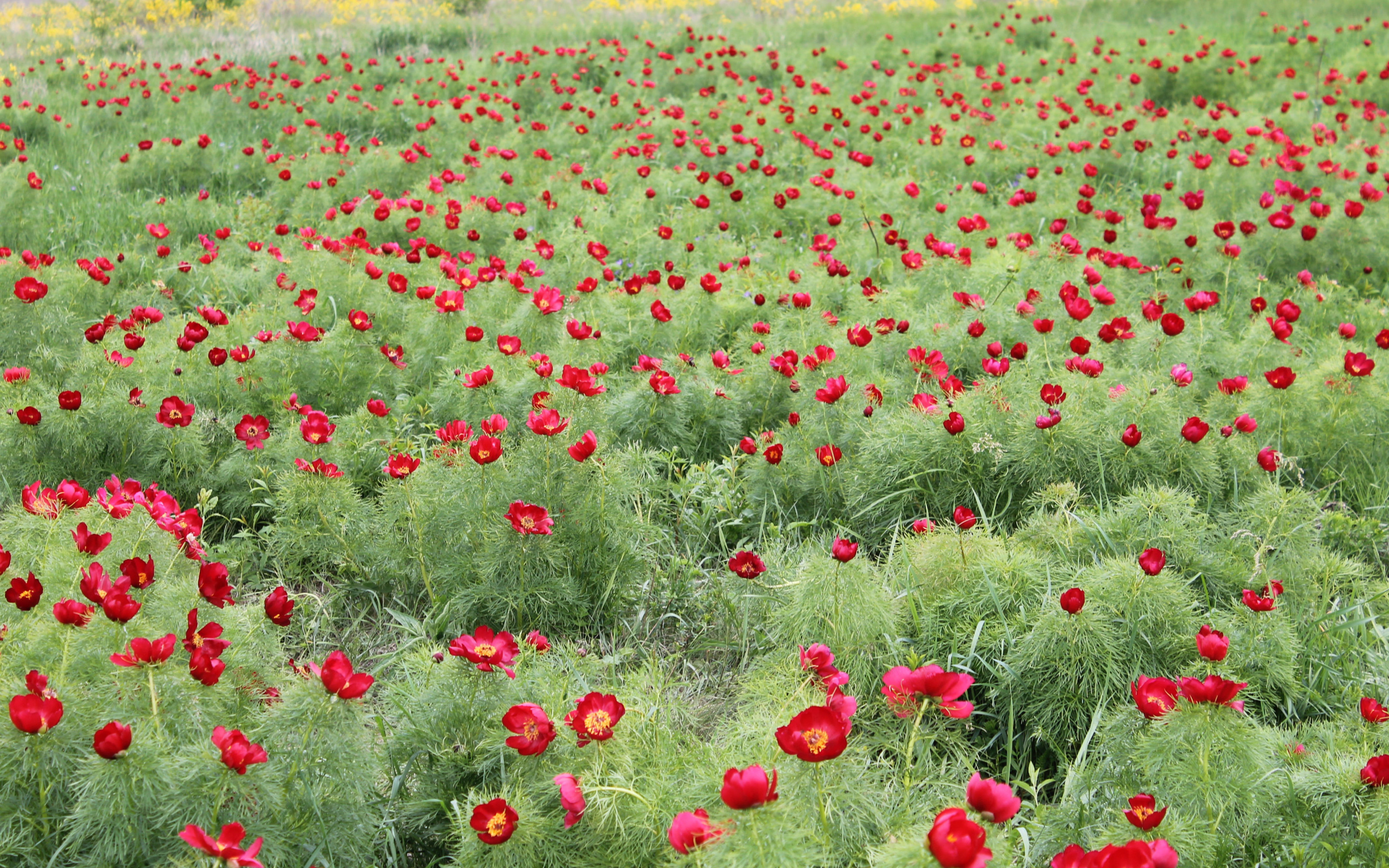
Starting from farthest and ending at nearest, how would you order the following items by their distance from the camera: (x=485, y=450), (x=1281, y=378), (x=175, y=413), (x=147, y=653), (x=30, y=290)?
(x=30, y=290)
(x=1281, y=378)
(x=175, y=413)
(x=485, y=450)
(x=147, y=653)

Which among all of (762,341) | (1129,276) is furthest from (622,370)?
(1129,276)

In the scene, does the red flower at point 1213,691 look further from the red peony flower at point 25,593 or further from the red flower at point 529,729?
the red peony flower at point 25,593

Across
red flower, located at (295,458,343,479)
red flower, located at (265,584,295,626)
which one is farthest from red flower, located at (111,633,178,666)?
red flower, located at (295,458,343,479)

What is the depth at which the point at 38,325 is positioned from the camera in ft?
11.4

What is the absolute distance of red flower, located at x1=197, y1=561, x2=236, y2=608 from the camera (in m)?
1.85

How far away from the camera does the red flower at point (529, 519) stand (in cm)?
222

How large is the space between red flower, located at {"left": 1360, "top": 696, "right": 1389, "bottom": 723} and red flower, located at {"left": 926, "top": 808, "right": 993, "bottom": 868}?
1060 millimetres

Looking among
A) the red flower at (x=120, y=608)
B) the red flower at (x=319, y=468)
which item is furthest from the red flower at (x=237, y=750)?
the red flower at (x=319, y=468)

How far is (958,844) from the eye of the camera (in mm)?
1229

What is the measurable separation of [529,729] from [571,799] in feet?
0.52

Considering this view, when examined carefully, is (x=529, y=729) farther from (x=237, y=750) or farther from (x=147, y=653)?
(x=147, y=653)

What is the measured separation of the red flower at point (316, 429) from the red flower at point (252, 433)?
310mm

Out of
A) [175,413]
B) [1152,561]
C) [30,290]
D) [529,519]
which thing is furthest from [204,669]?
[30,290]

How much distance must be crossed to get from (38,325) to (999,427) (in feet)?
11.2
